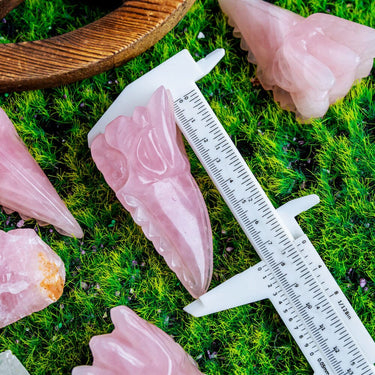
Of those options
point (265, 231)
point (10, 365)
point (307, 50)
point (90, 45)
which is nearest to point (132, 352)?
point (10, 365)

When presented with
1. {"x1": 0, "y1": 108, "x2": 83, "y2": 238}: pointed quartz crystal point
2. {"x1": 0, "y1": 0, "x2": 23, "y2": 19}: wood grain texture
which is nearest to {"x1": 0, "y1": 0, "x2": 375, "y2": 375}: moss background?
{"x1": 0, "y1": 108, "x2": 83, "y2": 238}: pointed quartz crystal point

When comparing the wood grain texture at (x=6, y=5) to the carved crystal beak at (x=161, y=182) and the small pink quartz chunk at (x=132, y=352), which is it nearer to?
the carved crystal beak at (x=161, y=182)

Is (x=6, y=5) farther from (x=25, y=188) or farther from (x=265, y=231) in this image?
(x=265, y=231)

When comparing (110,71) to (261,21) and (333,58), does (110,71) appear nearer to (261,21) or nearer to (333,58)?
(261,21)

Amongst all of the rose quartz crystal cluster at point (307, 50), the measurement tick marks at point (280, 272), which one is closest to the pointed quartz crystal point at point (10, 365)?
the measurement tick marks at point (280, 272)

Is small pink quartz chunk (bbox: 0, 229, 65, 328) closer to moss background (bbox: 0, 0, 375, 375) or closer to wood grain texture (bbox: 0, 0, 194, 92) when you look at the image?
moss background (bbox: 0, 0, 375, 375)
